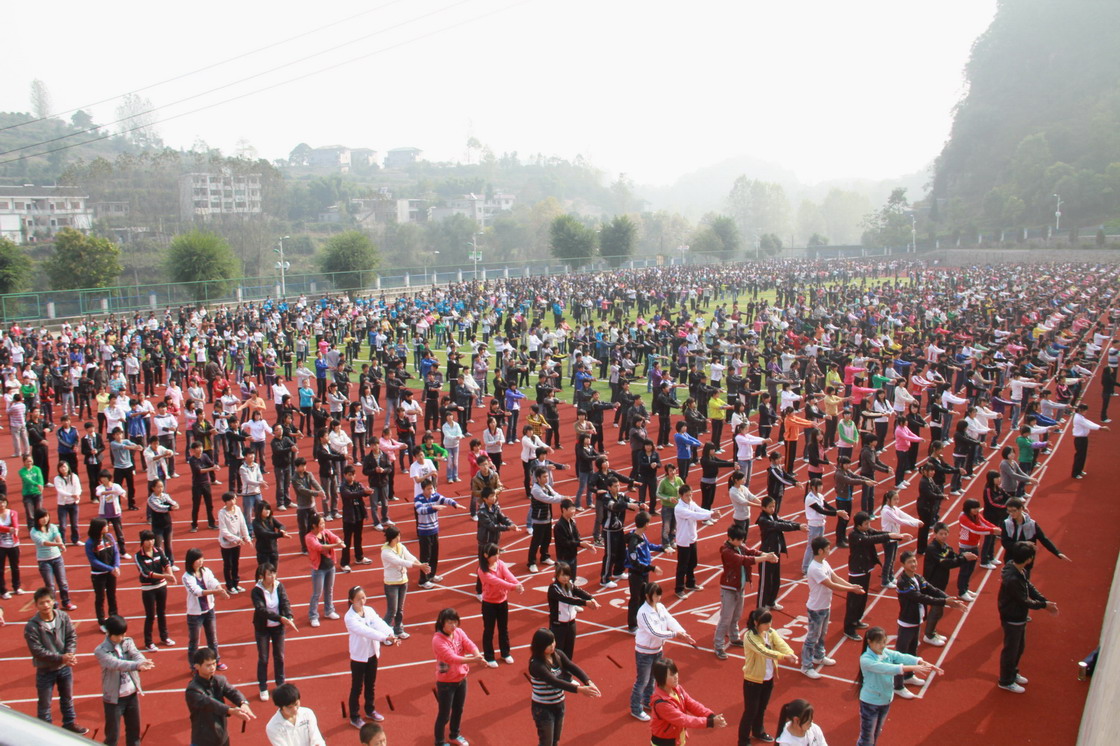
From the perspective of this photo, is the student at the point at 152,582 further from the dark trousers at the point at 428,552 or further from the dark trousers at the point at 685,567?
the dark trousers at the point at 685,567

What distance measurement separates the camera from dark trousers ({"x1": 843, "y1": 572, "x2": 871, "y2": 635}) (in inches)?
387

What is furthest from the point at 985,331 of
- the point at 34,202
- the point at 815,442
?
the point at 34,202

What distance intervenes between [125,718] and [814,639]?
6.84 metres

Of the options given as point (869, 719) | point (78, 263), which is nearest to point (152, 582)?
point (869, 719)

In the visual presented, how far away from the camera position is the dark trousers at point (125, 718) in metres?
7.36

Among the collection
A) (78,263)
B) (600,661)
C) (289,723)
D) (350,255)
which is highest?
(350,255)

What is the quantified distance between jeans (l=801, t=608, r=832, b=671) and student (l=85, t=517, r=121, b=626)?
26.0 feet

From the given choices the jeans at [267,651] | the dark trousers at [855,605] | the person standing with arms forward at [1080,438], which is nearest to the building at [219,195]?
the person standing with arms forward at [1080,438]

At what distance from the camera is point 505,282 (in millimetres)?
55562

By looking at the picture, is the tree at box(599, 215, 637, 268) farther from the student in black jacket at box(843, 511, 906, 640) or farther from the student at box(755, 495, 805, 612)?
the student in black jacket at box(843, 511, 906, 640)

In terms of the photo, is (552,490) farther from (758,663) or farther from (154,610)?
(154,610)

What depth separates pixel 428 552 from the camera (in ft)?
37.6

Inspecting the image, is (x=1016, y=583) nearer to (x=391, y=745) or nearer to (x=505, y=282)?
(x=391, y=745)

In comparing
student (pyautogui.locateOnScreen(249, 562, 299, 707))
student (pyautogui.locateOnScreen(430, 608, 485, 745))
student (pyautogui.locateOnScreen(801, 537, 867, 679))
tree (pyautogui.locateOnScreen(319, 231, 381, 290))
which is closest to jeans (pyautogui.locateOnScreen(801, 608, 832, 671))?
student (pyautogui.locateOnScreen(801, 537, 867, 679))
